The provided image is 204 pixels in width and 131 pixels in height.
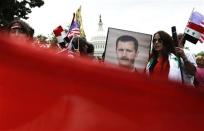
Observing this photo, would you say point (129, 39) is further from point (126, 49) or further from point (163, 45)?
point (163, 45)

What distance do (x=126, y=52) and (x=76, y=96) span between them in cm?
180

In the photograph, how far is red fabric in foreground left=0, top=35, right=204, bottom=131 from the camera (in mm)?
2646

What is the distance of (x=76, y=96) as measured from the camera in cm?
275

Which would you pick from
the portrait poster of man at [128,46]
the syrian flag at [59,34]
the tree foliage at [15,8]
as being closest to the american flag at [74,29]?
the syrian flag at [59,34]

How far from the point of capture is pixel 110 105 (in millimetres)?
2840

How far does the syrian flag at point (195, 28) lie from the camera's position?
310 inches

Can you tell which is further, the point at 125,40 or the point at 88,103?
the point at 125,40

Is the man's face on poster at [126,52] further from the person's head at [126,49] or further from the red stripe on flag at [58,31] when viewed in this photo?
the red stripe on flag at [58,31]

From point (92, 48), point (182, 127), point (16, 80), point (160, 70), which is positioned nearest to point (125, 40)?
point (160, 70)

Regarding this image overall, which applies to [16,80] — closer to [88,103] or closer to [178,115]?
[88,103]

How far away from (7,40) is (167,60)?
9.61 feet

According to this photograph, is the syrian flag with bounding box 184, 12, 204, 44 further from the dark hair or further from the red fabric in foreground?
the red fabric in foreground

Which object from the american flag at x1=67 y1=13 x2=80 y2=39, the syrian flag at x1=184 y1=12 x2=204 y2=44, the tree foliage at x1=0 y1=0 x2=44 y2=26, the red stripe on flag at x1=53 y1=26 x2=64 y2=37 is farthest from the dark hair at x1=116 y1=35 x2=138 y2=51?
the tree foliage at x1=0 y1=0 x2=44 y2=26

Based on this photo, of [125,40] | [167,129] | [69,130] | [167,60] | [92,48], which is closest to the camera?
[69,130]
